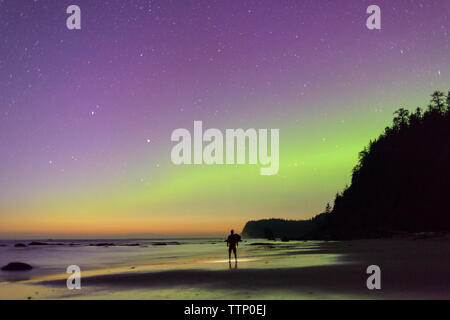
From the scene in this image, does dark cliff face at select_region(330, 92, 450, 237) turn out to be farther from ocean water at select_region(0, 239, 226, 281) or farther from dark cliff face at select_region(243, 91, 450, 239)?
ocean water at select_region(0, 239, 226, 281)

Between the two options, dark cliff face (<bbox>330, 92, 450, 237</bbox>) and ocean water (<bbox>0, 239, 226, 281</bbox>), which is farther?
dark cliff face (<bbox>330, 92, 450, 237</bbox>)

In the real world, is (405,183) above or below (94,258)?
above

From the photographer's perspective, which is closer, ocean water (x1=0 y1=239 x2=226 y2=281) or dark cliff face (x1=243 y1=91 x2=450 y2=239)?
ocean water (x1=0 y1=239 x2=226 y2=281)

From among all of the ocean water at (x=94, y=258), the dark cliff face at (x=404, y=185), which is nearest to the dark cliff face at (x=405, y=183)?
the dark cliff face at (x=404, y=185)

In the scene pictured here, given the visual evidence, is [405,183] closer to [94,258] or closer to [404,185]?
[404,185]

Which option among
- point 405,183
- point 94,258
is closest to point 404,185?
point 405,183

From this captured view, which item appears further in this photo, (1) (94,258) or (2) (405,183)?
(2) (405,183)

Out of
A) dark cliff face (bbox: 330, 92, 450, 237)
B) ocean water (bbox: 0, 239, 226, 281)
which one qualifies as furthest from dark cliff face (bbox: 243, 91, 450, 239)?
ocean water (bbox: 0, 239, 226, 281)

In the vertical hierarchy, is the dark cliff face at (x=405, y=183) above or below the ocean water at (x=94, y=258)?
above

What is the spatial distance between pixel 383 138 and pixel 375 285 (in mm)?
79176

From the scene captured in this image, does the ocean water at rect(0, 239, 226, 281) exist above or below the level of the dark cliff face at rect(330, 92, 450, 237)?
below

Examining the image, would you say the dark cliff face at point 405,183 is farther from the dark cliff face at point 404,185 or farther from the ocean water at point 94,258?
the ocean water at point 94,258
